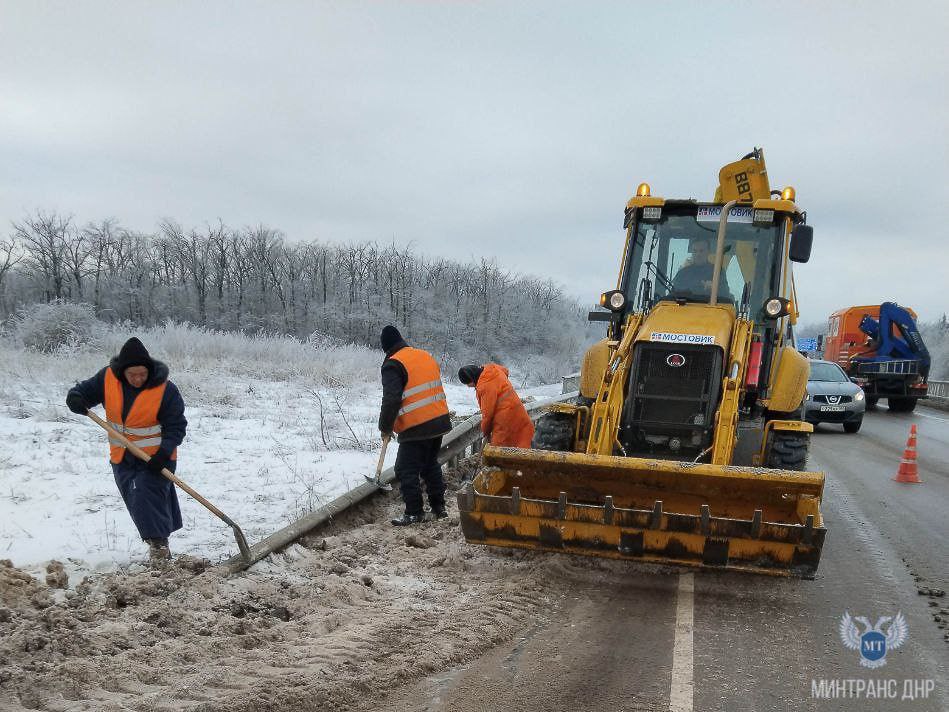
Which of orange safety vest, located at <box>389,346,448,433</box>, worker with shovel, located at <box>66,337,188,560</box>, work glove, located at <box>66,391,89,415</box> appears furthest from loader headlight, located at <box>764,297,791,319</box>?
work glove, located at <box>66,391,89,415</box>

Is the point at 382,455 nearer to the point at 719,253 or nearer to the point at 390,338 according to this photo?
the point at 390,338

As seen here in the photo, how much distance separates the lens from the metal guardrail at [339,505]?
15.7ft

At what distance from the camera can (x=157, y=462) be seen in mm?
4684

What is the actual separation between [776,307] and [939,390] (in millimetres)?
23956

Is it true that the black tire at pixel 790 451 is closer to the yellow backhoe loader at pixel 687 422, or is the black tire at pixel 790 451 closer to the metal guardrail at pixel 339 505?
the yellow backhoe loader at pixel 687 422

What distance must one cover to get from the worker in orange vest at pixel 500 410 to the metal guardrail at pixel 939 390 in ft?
74.3

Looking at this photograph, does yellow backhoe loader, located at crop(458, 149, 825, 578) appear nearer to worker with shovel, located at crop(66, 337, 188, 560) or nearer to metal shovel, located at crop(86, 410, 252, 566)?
metal shovel, located at crop(86, 410, 252, 566)

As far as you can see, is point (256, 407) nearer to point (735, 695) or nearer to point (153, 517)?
point (153, 517)

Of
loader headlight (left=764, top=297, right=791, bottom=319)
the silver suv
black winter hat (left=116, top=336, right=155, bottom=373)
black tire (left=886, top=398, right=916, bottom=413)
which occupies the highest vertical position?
loader headlight (left=764, top=297, right=791, bottom=319)

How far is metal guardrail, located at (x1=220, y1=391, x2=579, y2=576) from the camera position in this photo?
15.7ft

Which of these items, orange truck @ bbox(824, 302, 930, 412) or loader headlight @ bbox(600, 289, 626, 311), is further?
orange truck @ bbox(824, 302, 930, 412)

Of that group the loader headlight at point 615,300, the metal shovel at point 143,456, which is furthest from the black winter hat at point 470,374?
the metal shovel at point 143,456

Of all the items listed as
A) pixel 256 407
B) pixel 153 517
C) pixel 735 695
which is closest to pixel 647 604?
pixel 735 695

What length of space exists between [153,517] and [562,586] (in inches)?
113
